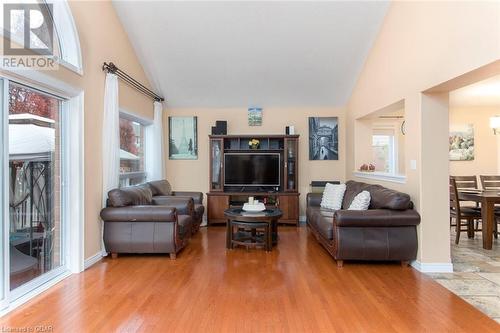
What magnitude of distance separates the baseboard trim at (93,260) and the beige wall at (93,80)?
0.15ft

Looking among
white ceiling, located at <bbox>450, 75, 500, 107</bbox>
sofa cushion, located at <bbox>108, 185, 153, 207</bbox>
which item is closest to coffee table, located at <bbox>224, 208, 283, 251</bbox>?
sofa cushion, located at <bbox>108, 185, 153, 207</bbox>

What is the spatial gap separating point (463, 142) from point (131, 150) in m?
6.84

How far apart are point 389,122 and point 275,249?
442 centimetres

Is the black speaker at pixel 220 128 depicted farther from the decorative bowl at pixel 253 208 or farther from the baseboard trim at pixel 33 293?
the baseboard trim at pixel 33 293

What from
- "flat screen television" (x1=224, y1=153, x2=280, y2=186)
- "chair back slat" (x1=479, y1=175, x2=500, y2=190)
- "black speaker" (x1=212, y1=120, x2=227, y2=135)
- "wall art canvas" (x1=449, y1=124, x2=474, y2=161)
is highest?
"black speaker" (x1=212, y1=120, x2=227, y2=135)

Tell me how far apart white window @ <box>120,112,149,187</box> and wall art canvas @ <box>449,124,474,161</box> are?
6529mm

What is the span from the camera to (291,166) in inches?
242

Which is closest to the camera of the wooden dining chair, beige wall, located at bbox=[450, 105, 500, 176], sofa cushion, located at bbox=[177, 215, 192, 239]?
sofa cushion, located at bbox=[177, 215, 192, 239]

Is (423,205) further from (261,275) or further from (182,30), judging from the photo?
(182,30)

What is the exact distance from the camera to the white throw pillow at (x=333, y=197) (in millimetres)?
4965

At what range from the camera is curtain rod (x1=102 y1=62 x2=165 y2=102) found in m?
4.07

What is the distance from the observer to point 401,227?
350 centimetres

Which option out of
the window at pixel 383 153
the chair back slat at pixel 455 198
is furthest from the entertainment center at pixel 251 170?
the chair back slat at pixel 455 198

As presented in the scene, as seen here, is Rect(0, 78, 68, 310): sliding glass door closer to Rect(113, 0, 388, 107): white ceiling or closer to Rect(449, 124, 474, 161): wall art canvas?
Rect(113, 0, 388, 107): white ceiling
